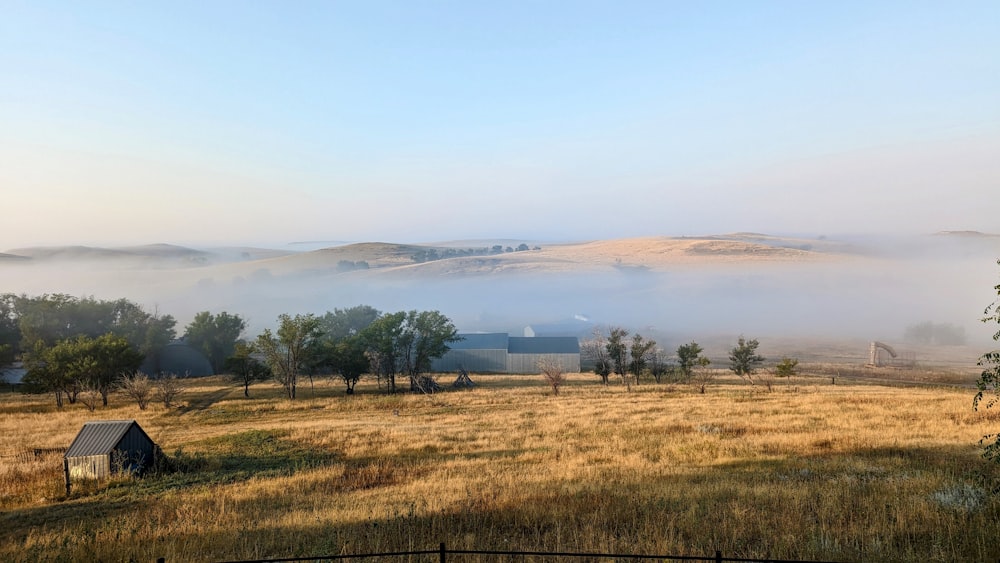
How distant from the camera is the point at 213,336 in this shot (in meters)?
82.6

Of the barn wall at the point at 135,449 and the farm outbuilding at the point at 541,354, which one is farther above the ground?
the barn wall at the point at 135,449

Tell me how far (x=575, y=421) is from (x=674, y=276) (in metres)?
179

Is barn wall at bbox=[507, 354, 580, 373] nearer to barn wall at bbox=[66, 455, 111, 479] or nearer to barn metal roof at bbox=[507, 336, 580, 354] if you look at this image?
barn metal roof at bbox=[507, 336, 580, 354]

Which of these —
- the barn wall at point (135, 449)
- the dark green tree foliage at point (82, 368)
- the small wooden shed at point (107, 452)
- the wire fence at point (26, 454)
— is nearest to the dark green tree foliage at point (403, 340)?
A: the dark green tree foliage at point (82, 368)

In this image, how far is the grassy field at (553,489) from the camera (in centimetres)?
1020

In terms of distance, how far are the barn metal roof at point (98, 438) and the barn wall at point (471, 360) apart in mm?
64265

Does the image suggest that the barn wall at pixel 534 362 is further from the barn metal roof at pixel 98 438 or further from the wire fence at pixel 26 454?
the barn metal roof at pixel 98 438

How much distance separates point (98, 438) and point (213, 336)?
69625 mm

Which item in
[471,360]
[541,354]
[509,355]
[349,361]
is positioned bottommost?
[471,360]

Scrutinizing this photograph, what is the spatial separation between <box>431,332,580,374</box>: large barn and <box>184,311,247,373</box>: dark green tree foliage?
33.8 m

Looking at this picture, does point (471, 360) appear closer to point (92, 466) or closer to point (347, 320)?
point (347, 320)

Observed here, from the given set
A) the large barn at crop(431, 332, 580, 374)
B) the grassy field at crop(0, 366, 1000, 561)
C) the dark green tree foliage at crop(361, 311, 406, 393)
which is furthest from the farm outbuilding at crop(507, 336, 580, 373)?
the grassy field at crop(0, 366, 1000, 561)

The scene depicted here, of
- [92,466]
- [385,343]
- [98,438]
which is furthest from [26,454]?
[385,343]

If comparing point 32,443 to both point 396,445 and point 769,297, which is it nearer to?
point 396,445
